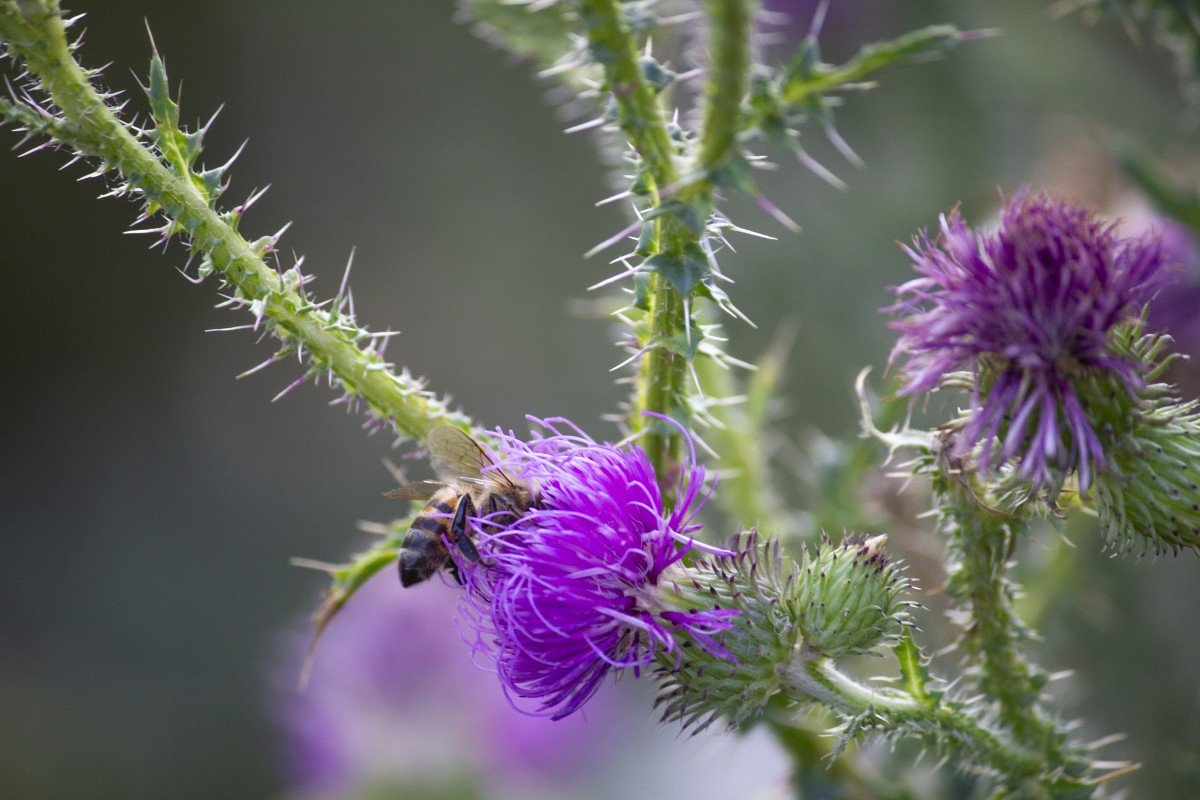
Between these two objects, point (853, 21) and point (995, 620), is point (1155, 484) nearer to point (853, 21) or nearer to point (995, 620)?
point (995, 620)

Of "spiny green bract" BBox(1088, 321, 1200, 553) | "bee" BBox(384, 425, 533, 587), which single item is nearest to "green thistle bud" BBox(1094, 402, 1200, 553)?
"spiny green bract" BBox(1088, 321, 1200, 553)

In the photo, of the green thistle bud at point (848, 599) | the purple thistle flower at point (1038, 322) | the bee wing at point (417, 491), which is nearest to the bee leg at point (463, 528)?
the bee wing at point (417, 491)

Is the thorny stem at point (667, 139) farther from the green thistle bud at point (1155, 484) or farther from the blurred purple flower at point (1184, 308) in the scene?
the blurred purple flower at point (1184, 308)

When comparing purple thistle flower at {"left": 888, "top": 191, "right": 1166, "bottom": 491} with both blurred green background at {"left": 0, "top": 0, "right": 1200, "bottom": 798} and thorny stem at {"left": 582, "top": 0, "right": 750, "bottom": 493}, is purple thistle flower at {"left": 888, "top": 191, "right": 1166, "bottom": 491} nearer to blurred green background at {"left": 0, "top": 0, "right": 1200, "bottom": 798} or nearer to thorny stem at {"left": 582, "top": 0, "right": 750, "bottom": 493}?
thorny stem at {"left": 582, "top": 0, "right": 750, "bottom": 493}

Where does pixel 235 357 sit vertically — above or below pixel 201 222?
below

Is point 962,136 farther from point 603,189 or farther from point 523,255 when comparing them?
point 523,255

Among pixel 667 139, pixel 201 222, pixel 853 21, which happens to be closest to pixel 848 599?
pixel 667 139

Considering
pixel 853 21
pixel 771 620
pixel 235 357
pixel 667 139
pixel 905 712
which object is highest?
pixel 667 139
